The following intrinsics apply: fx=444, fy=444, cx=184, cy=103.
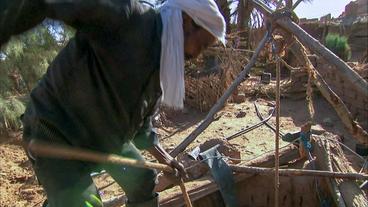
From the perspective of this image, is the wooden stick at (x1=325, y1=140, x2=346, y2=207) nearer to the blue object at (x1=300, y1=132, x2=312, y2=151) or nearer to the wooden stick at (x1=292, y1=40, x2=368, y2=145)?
the blue object at (x1=300, y1=132, x2=312, y2=151)

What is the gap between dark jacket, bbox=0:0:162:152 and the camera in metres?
1.74

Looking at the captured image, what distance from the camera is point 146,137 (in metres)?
2.48

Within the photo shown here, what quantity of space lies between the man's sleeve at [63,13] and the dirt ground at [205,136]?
2.76 meters

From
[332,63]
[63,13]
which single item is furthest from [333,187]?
[63,13]

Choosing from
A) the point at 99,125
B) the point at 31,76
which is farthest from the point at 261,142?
the point at 99,125

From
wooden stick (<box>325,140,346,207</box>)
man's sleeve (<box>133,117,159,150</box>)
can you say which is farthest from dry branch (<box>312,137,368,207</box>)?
man's sleeve (<box>133,117,159,150</box>)

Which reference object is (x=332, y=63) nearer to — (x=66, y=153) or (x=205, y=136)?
(x=66, y=153)

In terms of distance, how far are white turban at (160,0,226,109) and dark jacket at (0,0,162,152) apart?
0.15ft

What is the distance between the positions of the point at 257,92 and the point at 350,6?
14.5 metres

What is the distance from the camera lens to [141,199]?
97.1 inches

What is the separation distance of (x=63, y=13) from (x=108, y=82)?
438 millimetres

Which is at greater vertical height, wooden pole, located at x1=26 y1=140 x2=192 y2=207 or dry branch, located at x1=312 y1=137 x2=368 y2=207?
wooden pole, located at x1=26 y1=140 x2=192 y2=207

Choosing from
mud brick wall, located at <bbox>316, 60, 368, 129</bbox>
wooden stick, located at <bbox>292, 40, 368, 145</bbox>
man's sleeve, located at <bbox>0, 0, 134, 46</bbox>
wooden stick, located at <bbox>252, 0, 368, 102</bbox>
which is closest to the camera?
man's sleeve, located at <bbox>0, 0, 134, 46</bbox>

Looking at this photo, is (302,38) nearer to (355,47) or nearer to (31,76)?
(31,76)
